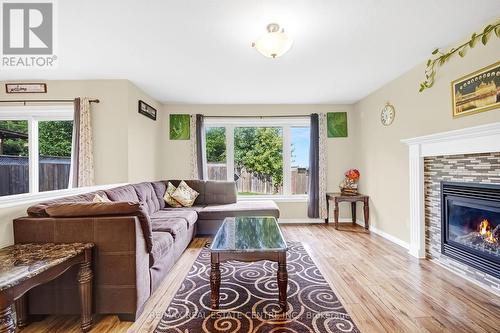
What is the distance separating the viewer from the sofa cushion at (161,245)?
2.22 m

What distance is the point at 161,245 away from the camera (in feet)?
7.85

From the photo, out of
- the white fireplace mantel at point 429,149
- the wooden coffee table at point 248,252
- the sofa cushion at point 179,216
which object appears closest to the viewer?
the wooden coffee table at point 248,252

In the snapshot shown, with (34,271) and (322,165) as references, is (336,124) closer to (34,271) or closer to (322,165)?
(322,165)

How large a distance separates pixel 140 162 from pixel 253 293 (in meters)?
2.93

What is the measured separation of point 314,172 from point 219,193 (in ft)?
6.37

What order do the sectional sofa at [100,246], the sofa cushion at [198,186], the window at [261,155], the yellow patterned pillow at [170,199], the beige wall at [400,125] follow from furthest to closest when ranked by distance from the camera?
the window at [261,155]
the sofa cushion at [198,186]
the yellow patterned pillow at [170,199]
the beige wall at [400,125]
the sectional sofa at [100,246]

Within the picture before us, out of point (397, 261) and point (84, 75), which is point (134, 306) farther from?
point (84, 75)

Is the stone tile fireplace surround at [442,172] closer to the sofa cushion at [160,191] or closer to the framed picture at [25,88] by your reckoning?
the sofa cushion at [160,191]

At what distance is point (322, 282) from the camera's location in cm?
245

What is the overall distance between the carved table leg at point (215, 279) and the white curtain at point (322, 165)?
3359 millimetres

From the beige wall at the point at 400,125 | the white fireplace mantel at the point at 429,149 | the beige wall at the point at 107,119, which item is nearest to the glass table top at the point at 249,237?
the white fireplace mantel at the point at 429,149

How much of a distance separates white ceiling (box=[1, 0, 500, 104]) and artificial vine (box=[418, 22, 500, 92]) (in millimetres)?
87

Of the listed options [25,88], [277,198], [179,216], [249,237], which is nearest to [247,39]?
[249,237]

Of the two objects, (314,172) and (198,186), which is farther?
(314,172)
